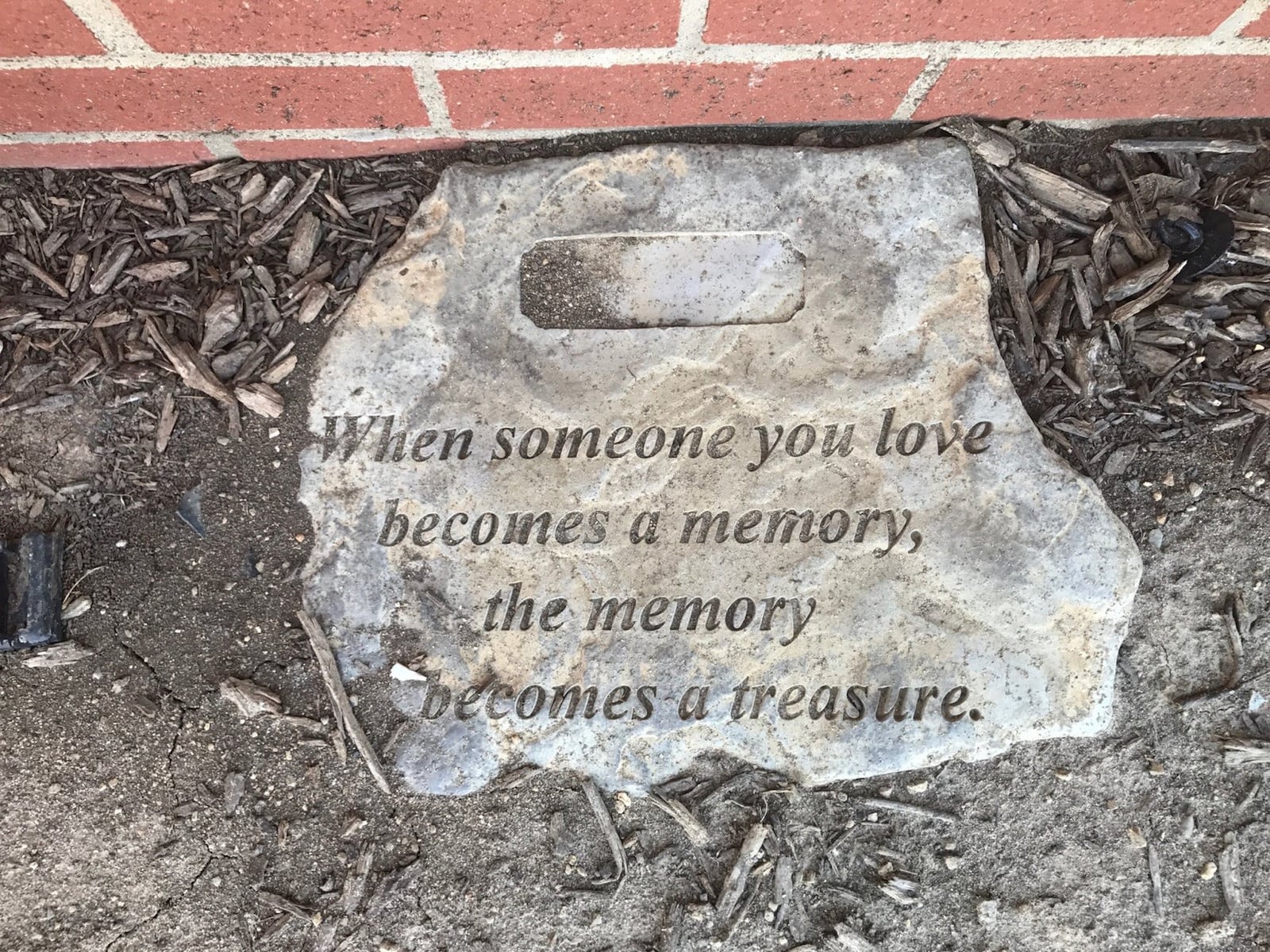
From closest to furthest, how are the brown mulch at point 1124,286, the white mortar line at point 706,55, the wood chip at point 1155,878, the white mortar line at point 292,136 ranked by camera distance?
the white mortar line at point 706,55 → the white mortar line at point 292,136 → the brown mulch at point 1124,286 → the wood chip at point 1155,878

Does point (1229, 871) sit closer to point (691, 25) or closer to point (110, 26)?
point (691, 25)

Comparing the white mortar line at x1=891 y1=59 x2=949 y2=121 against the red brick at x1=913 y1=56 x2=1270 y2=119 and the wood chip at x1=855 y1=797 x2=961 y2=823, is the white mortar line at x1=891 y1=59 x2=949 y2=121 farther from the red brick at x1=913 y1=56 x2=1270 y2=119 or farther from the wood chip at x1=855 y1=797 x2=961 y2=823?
the wood chip at x1=855 y1=797 x2=961 y2=823

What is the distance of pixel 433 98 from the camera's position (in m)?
1.37

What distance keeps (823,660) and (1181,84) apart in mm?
1280

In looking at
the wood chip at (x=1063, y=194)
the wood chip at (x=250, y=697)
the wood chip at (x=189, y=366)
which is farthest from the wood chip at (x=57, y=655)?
the wood chip at (x=1063, y=194)

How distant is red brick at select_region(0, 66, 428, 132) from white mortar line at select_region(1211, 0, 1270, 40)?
55.1 inches

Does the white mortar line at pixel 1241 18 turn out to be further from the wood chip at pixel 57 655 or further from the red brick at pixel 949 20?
the wood chip at pixel 57 655

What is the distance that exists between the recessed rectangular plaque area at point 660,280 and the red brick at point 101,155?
28.1 inches

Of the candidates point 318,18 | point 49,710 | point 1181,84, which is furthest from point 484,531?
point 1181,84

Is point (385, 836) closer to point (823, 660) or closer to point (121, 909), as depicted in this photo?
point (121, 909)

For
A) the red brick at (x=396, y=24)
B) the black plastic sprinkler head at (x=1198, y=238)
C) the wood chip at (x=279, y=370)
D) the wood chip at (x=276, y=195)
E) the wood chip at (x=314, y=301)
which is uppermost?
the red brick at (x=396, y=24)

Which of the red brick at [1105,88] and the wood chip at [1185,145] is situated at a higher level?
the red brick at [1105,88]

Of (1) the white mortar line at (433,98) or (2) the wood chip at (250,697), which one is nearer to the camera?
(1) the white mortar line at (433,98)

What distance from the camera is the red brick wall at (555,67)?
1214 millimetres
